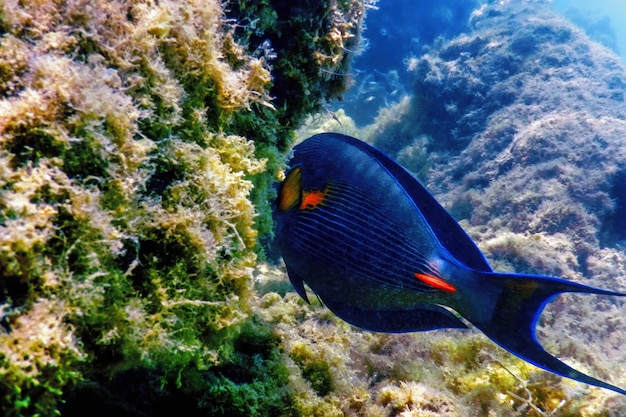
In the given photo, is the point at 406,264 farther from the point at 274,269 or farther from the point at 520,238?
the point at 520,238

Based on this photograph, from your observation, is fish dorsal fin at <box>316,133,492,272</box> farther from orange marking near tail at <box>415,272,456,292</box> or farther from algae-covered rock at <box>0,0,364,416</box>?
algae-covered rock at <box>0,0,364,416</box>

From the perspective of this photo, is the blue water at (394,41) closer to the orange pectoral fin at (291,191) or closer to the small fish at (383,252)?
the orange pectoral fin at (291,191)

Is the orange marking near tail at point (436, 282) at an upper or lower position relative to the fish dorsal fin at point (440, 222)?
lower

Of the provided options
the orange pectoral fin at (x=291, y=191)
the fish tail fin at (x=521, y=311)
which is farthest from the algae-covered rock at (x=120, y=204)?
the fish tail fin at (x=521, y=311)

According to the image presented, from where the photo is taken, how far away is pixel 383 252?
1705mm

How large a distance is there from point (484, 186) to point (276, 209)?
6388 millimetres

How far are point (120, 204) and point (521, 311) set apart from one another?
149 cm

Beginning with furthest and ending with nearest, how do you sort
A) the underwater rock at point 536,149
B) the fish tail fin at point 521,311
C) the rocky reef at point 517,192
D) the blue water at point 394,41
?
the blue water at point 394,41 → the underwater rock at point 536,149 → the rocky reef at point 517,192 → the fish tail fin at point 521,311

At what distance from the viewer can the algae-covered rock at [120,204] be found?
3.44ft

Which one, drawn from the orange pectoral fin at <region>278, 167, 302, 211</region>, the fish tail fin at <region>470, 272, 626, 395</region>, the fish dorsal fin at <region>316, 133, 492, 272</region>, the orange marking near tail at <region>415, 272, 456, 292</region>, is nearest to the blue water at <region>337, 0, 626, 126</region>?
the orange pectoral fin at <region>278, 167, 302, 211</region>

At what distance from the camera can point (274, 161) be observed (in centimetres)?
230

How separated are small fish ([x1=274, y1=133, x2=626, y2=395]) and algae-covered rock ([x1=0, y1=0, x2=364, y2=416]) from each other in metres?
0.33

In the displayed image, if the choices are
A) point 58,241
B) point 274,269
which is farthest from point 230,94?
point 274,269

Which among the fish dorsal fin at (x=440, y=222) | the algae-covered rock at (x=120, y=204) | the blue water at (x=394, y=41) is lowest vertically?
the algae-covered rock at (x=120, y=204)
